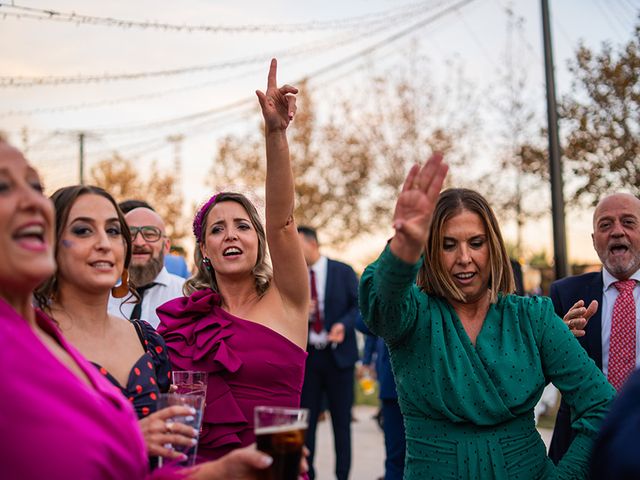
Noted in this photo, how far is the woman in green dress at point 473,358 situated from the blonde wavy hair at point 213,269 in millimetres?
798

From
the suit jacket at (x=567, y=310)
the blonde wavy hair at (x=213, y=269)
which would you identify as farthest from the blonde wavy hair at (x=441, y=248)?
the suit jacket at (x=567, y=310)

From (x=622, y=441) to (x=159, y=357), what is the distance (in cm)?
180

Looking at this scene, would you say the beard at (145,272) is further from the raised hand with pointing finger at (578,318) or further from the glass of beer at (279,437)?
the glass of beer at (279,437)

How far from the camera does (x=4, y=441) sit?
1.63 meters

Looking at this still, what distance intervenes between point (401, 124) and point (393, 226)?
70.5 ft

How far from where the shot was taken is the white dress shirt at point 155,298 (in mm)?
4953

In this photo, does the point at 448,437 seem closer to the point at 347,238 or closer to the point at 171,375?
the point at 171,375

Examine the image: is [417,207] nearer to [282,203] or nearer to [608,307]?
[282,203]

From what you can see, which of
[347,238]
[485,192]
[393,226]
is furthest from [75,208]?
[347,238]

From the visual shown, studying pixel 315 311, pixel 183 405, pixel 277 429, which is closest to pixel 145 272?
pixel 315 311

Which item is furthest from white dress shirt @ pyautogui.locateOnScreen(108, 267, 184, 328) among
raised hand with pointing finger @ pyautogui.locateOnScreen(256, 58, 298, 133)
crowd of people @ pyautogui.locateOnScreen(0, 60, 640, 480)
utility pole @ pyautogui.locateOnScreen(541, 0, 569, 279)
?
utility pole @ pyautogui.locateOnScreen(541, 0, 569, 279)

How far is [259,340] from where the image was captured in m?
3.23

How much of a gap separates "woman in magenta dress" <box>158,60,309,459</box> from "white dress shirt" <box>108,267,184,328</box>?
1.52m

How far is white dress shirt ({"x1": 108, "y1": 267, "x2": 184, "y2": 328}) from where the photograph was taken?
4.95 meters
